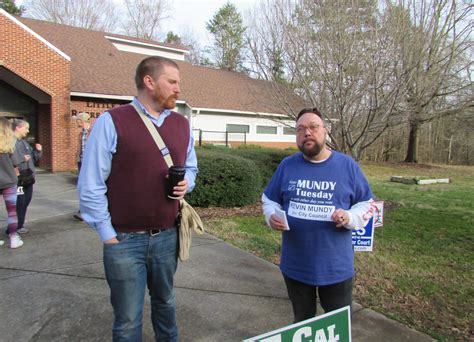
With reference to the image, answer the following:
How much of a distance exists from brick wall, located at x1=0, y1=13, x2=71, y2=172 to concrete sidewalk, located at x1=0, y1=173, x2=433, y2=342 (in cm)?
938

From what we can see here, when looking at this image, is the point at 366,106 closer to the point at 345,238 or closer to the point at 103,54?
the point at 345,238

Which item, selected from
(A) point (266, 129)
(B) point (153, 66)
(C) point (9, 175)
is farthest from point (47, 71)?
(B) point (153, 66)

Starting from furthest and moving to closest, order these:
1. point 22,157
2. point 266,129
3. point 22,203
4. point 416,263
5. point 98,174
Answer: point 266,129 < point 22,203 < point 22,157 < point 416,263 < point 98,174

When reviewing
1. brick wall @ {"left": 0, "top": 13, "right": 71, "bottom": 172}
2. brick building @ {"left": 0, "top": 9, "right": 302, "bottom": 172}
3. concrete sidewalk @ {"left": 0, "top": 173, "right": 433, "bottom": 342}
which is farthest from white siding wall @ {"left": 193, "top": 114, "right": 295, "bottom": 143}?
concrete sidewalk @ {"left": 0, "top": 173, "right": 433, "bottom": 342}

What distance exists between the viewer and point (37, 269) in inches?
175

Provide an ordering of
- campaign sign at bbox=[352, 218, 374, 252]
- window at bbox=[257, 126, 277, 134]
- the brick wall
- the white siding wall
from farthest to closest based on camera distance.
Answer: window at bbox=[257, 126, 277, 134] < the white siding wall < the brick wall < campaign sign at bbox=[352, 218, 374, 252]

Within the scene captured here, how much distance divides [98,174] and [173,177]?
0.42 meters

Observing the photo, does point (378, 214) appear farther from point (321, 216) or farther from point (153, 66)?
point (153, 66)

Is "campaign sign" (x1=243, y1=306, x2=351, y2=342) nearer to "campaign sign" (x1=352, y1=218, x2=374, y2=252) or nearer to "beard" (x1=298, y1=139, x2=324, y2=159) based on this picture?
"beard" (x1=298, y1=139, x2=324, y2=159)

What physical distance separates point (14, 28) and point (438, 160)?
31338 millimetres

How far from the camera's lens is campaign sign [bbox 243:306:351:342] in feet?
5.96

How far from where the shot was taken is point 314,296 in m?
2.55

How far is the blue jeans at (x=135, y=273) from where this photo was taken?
228 centimetres

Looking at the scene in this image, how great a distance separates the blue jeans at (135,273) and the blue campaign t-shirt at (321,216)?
2.65 feet
